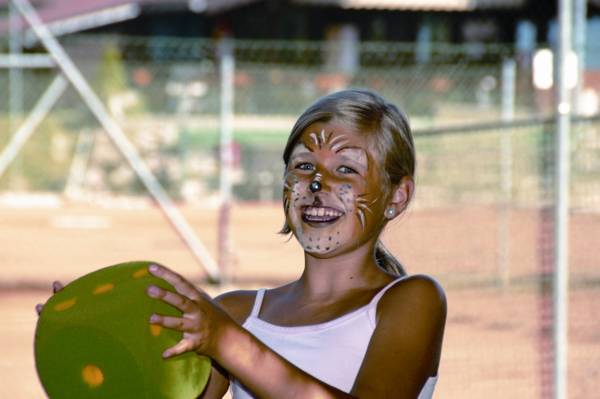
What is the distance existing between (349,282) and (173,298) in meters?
0.58

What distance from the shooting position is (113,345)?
5.59 feet

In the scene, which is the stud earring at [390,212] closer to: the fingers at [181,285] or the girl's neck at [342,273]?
the girl's neck at [342,273]

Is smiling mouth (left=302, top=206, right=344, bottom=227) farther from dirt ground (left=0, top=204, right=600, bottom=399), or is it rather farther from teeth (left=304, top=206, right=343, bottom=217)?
dirt ground (left=0, top=204, right=600, bottom=399)

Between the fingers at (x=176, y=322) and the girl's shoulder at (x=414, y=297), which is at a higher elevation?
the fingers at (x=176, y=322)

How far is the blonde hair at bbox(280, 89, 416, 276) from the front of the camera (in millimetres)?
2049

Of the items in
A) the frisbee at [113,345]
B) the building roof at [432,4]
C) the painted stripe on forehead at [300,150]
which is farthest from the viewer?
the building roof at [432,4]

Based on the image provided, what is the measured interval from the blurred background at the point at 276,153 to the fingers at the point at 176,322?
237 centimetres

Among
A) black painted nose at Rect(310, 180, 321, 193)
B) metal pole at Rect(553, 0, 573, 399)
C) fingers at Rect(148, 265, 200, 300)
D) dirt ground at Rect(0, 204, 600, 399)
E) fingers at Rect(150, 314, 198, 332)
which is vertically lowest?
dirt ground at Rect(0, 204, 600, 399)

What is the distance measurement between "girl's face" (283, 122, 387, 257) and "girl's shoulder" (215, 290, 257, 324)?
22cm

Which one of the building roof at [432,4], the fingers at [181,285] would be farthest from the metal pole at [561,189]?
the building roof at [432,4]

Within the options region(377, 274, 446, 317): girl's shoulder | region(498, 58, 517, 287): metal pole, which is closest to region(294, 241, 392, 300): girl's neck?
region(377, 274, 446, 317): girl's shoulder

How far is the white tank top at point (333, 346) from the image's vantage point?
193 cm

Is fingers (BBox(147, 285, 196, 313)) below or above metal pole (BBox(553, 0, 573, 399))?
above

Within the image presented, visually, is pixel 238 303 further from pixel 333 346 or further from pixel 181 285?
pixel 181 285
